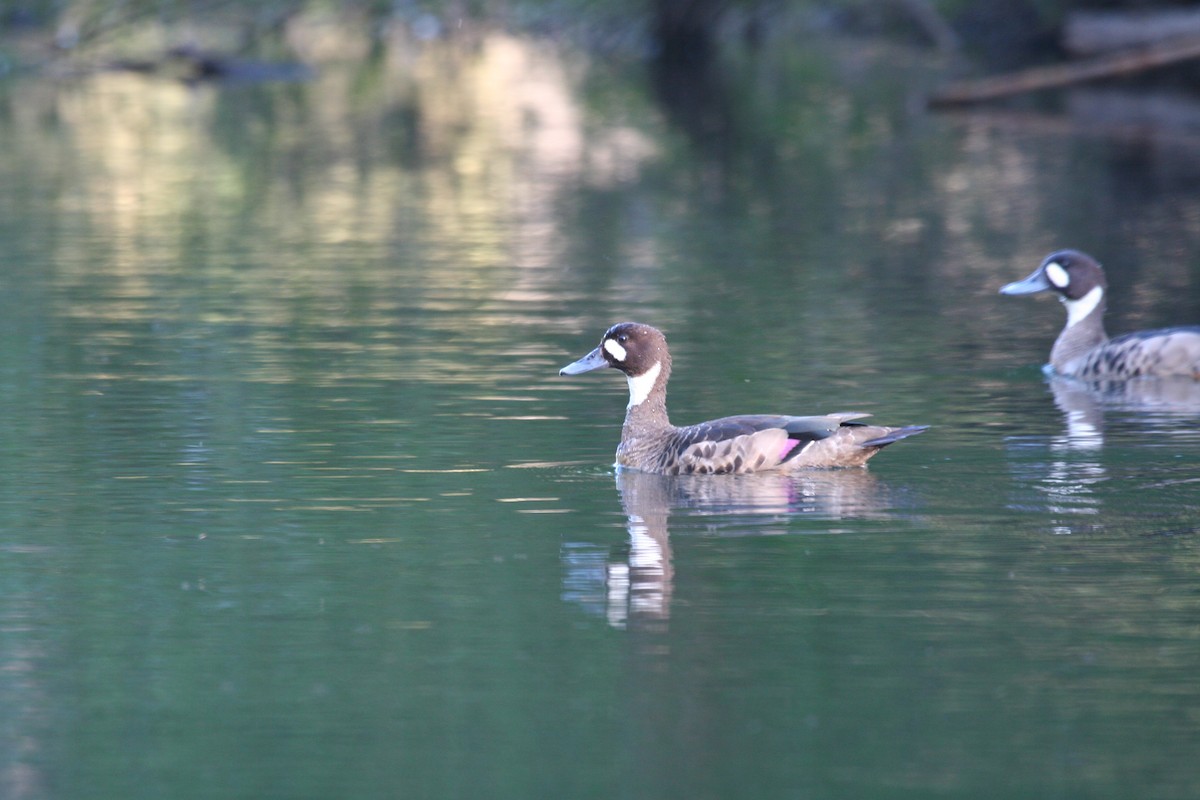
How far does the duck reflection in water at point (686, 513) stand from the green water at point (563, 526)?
3 cm

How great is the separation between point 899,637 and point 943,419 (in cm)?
512

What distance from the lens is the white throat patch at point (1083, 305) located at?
16442 mm

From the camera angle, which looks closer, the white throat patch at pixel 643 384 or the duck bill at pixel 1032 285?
the white throat patch at pixel 643 384

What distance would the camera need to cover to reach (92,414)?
44.0 ft

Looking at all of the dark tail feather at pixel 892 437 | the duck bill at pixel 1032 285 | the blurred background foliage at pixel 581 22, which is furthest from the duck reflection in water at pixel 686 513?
the blurred background foliage at pixel 581 22

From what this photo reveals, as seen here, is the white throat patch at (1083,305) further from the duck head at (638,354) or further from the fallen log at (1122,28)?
the fallen log at (1122,28)

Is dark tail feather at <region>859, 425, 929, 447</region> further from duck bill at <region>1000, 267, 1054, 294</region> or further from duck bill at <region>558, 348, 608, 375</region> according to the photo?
duck bill at <region>1000, 267, 1054, 294</region>

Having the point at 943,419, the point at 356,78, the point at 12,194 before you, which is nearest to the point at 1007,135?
the point at 12,194

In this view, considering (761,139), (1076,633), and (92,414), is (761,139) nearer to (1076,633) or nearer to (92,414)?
(92,414)

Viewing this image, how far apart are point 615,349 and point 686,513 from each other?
1885 mm

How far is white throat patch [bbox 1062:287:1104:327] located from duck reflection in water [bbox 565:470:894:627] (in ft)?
17.4

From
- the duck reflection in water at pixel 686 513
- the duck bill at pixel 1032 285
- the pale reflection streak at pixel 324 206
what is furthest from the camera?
the pale reflection streak at pixel 324 206

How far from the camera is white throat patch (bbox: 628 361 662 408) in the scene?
12.3m

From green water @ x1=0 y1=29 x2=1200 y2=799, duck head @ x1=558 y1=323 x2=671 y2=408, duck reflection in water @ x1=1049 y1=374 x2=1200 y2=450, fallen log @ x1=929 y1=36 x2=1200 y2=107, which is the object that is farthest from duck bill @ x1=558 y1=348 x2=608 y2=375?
fallen log @ x1=929 y1=36 x2=1200 y2=107
